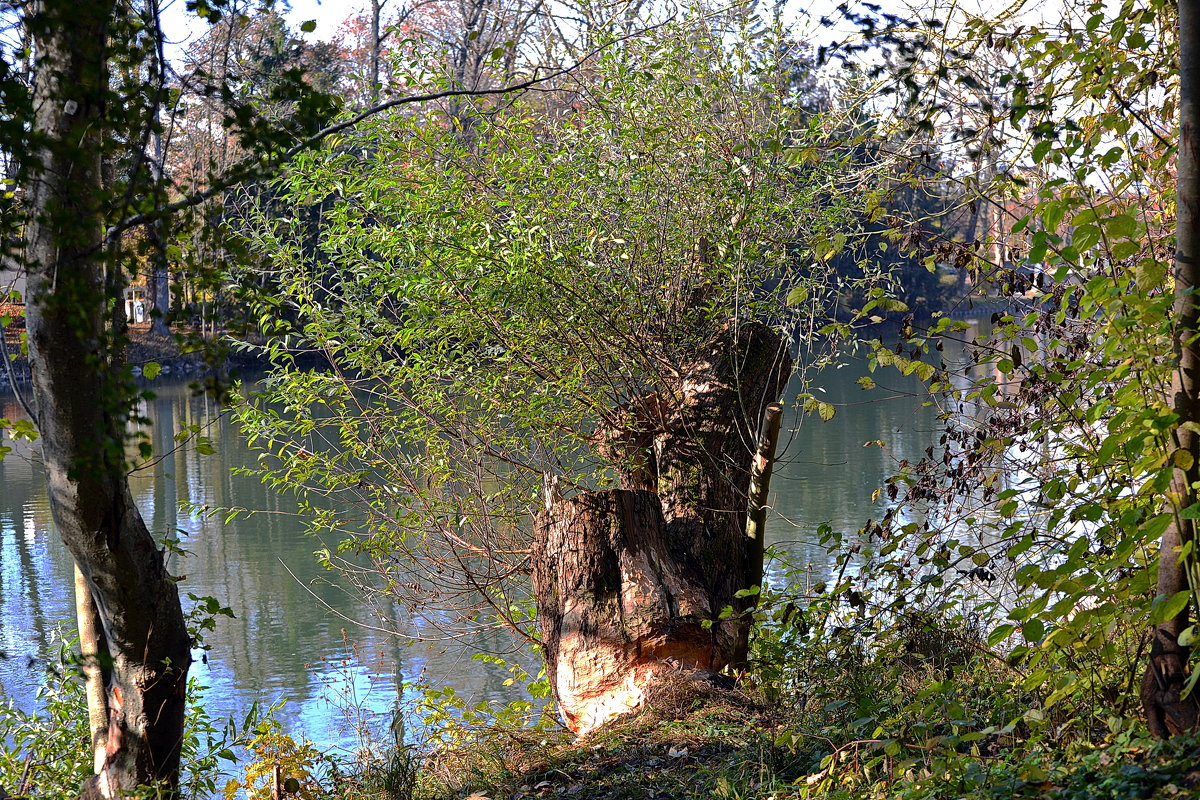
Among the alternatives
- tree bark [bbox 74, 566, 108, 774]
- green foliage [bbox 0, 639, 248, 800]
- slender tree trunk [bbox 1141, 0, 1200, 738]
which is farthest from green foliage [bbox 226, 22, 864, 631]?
slender tree trunk [bbox 1141, 0, 1200, 738]

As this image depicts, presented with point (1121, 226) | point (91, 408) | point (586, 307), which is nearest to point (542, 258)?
point (586, 307)

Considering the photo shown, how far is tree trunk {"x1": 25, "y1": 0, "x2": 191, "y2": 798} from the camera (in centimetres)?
211

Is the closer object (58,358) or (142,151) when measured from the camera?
(142,151)

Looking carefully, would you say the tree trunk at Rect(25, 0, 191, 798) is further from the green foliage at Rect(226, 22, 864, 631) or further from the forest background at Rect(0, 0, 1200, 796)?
the green foliage at Rect(226, 22, 864, 631)

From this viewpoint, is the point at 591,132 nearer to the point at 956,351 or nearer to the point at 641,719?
the point at 641,719

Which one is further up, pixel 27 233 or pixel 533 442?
pixel 27 233

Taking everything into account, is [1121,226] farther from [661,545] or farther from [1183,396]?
[661,545]

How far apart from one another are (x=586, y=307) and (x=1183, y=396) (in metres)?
A: 3.15

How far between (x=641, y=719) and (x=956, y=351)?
16.3 m

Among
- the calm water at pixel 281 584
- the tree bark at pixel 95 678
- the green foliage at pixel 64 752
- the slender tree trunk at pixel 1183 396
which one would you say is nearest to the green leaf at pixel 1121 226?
the slender tree trunk at pixel 1183 396

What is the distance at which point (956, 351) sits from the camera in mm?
19344

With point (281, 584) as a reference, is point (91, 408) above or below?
above

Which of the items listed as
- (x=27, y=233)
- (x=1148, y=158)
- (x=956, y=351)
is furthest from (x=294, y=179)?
(x=956, y=351)

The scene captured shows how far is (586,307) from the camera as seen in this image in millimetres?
5258
